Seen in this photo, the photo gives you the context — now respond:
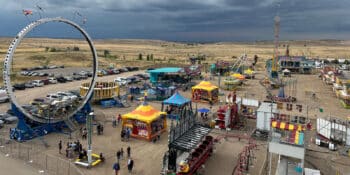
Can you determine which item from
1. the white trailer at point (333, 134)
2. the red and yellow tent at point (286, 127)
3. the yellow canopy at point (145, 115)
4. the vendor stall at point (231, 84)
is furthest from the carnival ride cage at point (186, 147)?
the vendor stall at point (231, 84)

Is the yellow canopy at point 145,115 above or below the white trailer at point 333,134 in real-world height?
above

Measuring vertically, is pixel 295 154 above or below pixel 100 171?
above

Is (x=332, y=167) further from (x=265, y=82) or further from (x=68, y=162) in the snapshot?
(x=265, y=82)

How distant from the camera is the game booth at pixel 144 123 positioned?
26047 millimetres

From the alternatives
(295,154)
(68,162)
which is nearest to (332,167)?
(295,154)

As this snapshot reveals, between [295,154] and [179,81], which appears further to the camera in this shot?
[179,81]

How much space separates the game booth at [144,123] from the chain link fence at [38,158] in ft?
22.7

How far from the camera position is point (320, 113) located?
121 ft

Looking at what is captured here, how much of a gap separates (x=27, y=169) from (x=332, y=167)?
20946 mm

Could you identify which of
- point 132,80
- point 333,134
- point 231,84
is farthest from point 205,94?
point 132,80

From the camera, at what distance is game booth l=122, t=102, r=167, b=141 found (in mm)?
26047

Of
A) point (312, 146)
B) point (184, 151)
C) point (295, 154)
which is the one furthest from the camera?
point (312, 146)

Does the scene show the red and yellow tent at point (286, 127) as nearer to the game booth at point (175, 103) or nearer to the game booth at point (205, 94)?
the game booth at point (175, 103)

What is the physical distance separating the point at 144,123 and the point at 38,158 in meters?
8.80
